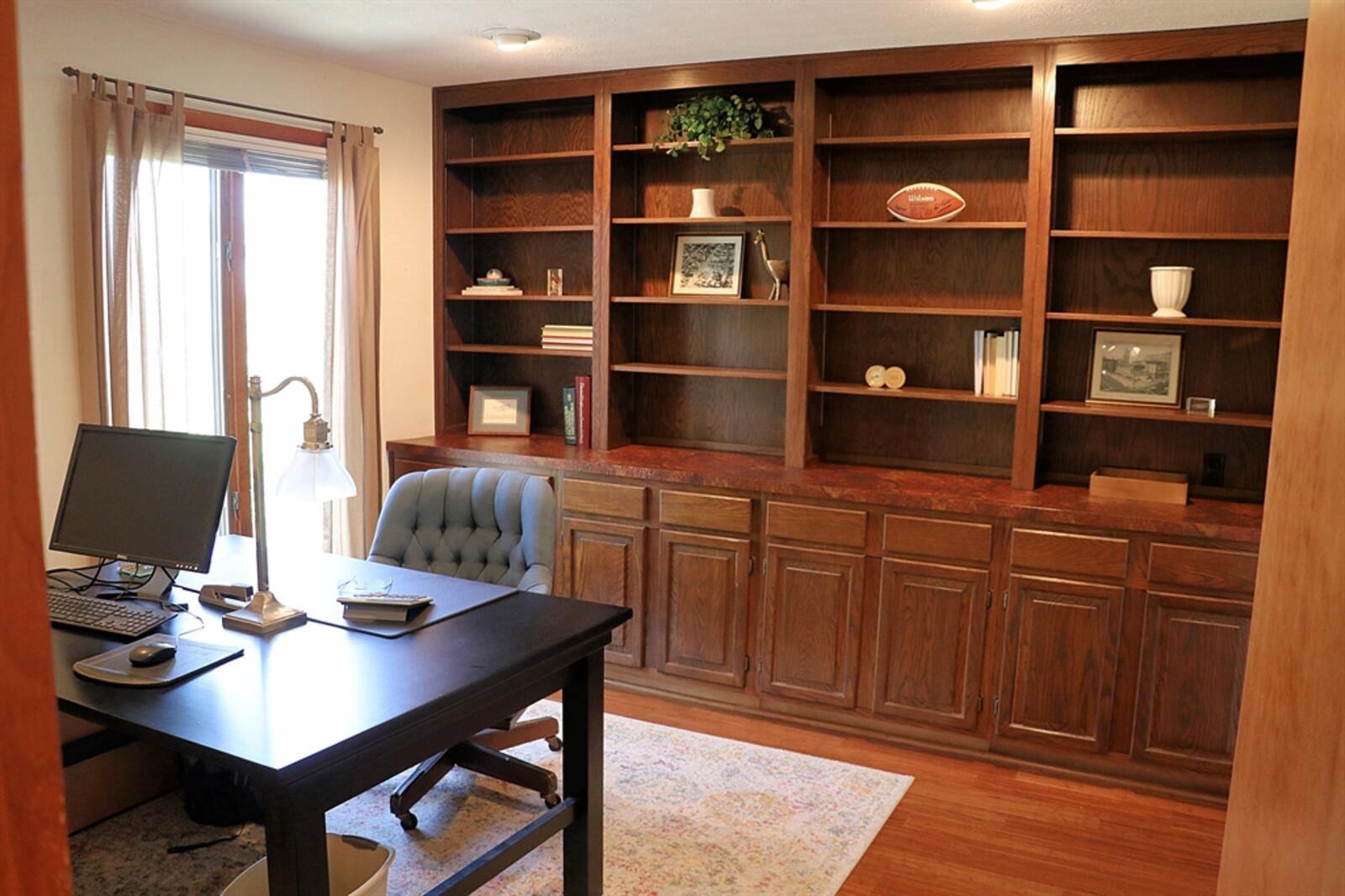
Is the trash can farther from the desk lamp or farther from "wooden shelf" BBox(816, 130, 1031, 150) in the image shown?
"wooden shelf" BBox(816, 130, 1031, 150)

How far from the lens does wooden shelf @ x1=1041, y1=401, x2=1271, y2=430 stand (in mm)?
3496

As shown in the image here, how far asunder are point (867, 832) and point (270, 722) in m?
1.88

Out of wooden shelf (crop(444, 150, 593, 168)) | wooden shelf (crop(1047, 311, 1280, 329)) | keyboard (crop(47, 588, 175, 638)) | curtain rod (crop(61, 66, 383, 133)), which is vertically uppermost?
curtain rod (crop(61, 66, 383, 133))

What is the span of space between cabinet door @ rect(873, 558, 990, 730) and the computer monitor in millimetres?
2224

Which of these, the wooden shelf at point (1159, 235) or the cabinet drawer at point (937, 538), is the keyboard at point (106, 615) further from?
the wooden shelf at point (1159, 235)

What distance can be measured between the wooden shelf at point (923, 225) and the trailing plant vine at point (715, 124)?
1.51 feet

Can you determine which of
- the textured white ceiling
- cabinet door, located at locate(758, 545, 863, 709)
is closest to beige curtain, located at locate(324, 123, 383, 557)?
the textured white ceiling

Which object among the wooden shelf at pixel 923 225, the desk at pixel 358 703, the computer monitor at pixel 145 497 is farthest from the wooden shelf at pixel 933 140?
the computer monitor at pixel 145 497

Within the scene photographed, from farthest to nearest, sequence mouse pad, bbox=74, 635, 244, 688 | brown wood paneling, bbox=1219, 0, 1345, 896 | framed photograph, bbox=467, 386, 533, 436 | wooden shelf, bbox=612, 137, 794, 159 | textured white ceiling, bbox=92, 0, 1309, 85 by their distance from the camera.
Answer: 1. framed photograph, bbox=467, 386, 533, 436
2. wooden shelf, bbox=612, 137, 794, 159
3. textured white ceiling, bbox=92, 0, 1309, 85
4. mouse pad, bbox=74, 635, 244, 688
5. brown wood paneling, bbox=1219, 0, 1345, 896

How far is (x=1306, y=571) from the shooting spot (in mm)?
782

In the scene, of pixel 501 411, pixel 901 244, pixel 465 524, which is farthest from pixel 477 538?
pixel 901 244

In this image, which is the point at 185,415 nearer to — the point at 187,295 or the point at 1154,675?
the point at 187,295

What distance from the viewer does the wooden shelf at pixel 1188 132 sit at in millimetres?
3430

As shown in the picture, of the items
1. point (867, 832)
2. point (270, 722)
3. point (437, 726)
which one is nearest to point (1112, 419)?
point (867, 832)
